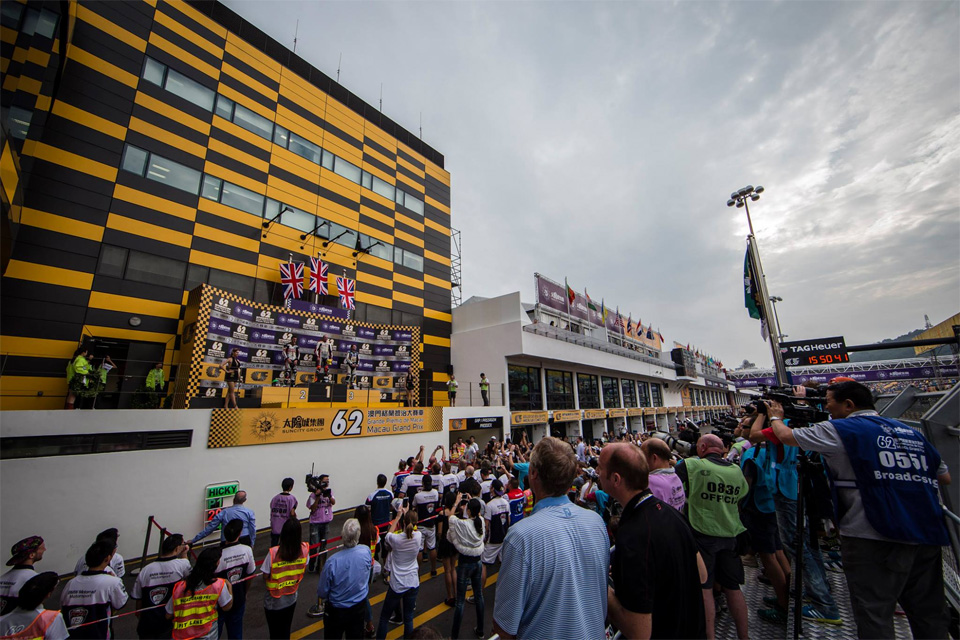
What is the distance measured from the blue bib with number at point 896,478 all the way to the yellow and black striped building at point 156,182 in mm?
13463

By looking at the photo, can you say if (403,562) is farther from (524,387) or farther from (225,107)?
(225,107)

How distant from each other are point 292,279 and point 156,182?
16.2 feet

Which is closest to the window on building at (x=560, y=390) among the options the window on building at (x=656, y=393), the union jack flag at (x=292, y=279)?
the union jack flag at (x=292, y=279)

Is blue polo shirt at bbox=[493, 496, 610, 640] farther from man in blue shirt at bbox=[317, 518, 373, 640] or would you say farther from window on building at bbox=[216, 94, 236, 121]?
window on building at bbox=[216, 94, 236, 121]

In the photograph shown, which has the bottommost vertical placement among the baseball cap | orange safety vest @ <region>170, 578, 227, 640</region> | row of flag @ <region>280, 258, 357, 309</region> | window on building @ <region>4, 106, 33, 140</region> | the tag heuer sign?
orange safety vest @ <region>170, 578, 227, 640</region>

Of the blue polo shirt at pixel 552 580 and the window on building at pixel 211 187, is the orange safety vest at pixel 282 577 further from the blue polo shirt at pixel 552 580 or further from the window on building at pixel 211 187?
the window on building at pixel 211 187

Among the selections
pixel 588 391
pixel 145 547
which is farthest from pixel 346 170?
pixel 588 391

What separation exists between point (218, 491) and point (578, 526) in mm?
9958

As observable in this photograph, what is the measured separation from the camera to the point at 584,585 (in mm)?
1730

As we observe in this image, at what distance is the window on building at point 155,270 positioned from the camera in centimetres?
1088

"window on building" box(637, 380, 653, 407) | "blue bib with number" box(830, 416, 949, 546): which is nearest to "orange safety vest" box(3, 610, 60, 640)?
"blue bib with number" box(830, 416, 949, 546)

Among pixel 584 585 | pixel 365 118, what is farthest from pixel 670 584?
pixel 365 118

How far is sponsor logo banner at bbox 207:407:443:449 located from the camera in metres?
8.95

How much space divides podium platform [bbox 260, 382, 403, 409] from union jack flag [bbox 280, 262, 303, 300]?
4265mm
